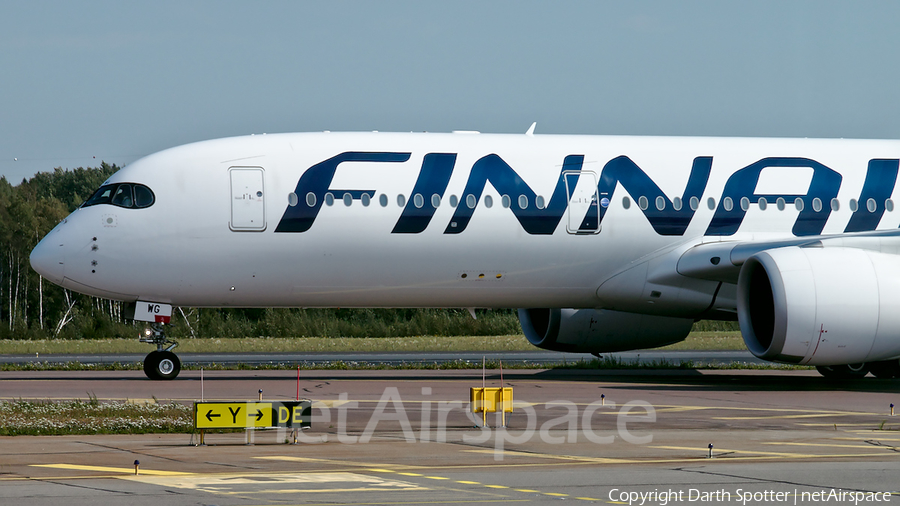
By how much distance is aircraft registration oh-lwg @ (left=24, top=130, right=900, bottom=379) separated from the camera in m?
19.9

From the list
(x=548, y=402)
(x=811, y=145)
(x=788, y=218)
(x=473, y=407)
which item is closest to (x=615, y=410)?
(x=548, y=402)

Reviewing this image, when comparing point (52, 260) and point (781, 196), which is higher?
point (781, 196)

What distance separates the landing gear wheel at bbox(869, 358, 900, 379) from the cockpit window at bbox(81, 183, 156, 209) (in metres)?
15.4

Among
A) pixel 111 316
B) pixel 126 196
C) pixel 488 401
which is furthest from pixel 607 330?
pixel 111 316

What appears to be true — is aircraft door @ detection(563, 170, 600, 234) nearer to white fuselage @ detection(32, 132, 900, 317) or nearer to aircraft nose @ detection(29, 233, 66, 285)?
white fuselage @ detection(32, 132, 900, 317)

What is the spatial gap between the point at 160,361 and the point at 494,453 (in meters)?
10.6

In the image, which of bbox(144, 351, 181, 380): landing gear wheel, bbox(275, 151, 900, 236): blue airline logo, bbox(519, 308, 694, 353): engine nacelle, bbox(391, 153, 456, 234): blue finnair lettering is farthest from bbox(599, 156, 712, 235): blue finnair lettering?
bbox(144, 351, 181, 380): landing gear wheel

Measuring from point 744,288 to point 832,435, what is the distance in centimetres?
745

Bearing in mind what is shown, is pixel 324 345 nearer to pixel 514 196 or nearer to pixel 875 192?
pixel 514 196

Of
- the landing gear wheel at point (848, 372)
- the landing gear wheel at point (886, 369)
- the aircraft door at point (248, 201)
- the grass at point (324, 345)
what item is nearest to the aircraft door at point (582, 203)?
the aircraft door at point (248, 201)

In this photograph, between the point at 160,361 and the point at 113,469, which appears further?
the point at 160,361

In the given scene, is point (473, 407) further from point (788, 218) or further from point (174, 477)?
Result: point (788, 218)

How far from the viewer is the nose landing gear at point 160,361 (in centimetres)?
2009

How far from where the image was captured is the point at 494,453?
445 inches
